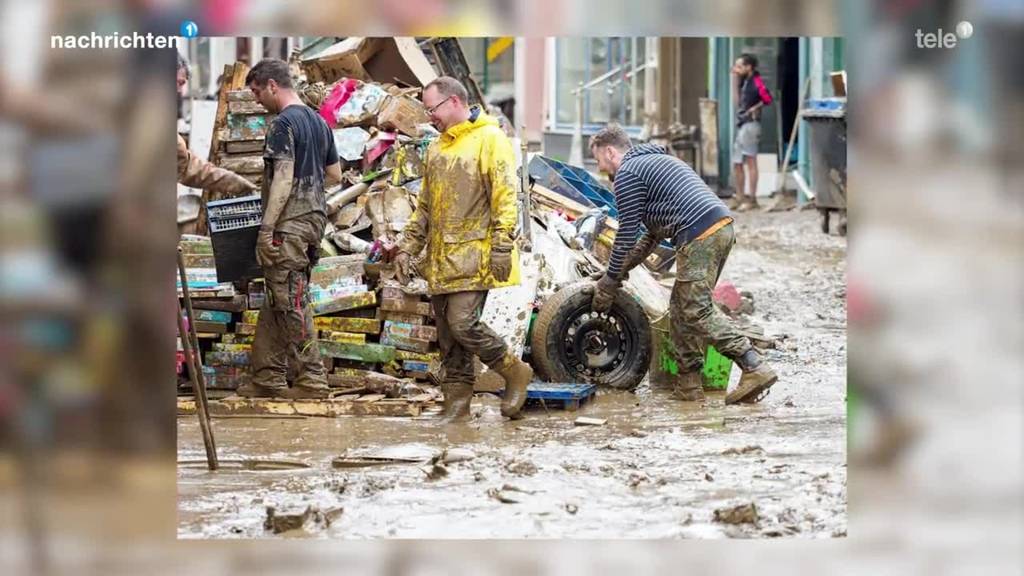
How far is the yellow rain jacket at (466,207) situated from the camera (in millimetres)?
9445

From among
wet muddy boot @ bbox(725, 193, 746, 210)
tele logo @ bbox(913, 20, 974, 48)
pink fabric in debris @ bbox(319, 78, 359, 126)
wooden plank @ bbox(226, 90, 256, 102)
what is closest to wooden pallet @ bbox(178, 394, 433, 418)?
wooden plank @ bbox(226, 90, 256, 102)

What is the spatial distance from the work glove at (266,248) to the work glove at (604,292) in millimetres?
1866

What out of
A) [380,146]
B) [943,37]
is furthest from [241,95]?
[943,37]

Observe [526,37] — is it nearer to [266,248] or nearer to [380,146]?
[266,248]

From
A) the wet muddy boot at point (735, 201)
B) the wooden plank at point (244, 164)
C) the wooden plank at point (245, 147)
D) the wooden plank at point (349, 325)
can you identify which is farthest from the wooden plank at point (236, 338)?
the wet muddy boot at point (735, 201)

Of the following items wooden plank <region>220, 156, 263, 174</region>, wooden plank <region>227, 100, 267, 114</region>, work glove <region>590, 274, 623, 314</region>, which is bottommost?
work glove <region>590, 274, 623, 314</region>

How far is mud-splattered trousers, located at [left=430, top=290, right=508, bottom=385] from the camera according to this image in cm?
971

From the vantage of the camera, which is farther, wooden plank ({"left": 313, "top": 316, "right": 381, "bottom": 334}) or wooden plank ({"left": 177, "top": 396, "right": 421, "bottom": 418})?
wooden plank ({"left": 313, "top": 316, "right": 381, "bottom": 334})

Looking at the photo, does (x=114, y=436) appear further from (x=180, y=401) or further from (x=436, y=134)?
(x=436, y=134)

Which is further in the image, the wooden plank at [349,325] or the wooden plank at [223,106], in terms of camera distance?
the wooden plank at [223,106]

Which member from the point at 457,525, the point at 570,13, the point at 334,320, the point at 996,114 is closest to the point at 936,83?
the point at 996,114

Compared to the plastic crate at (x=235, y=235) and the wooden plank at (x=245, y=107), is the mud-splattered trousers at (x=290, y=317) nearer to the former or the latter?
the plastic crate at (x=235, y=235)

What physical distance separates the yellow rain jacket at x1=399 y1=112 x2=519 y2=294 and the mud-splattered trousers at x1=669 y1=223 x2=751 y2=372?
107 centimetres

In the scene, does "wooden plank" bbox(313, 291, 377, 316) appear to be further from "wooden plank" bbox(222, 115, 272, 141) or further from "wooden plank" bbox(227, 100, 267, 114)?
"wooden plank" bbox(227, 100, 267, 114)
